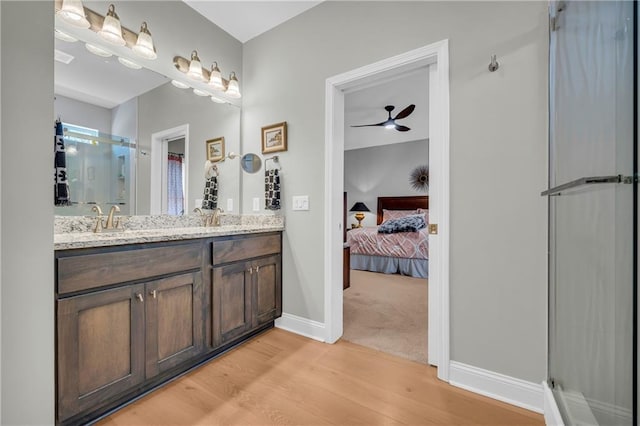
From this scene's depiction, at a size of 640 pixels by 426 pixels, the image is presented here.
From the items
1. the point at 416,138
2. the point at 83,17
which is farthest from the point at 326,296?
the point at 416,138

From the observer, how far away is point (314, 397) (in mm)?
1471

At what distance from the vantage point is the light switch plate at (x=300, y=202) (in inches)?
88.0

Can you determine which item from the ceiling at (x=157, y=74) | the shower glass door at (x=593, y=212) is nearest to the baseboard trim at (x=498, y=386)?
the shower glass door at (x=593, y=212)

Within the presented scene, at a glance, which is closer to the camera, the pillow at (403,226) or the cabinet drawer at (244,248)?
the cabinet drawer at (244,248)

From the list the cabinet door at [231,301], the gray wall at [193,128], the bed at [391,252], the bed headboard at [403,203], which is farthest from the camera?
the bed headboard at [403,203]

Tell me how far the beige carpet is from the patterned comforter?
1.29 ft

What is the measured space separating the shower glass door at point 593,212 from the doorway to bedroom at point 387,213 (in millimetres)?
861

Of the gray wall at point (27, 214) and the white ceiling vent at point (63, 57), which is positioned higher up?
the white ceiling vent at point (63, 57)

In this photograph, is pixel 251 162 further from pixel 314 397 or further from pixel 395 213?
pixel 395 213

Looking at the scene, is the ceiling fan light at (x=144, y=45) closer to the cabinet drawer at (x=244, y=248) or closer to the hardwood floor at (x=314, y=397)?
the cabinet drawer at (x=244, y=248)

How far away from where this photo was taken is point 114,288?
128 cm

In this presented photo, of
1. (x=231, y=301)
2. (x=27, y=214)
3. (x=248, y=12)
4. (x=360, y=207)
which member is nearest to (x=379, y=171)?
(x=360, y=207)

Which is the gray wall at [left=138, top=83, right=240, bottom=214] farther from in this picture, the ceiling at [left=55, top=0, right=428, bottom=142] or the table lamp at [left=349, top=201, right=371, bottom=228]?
the table lamp at [left=349, top=201, right=371, bottom=228]

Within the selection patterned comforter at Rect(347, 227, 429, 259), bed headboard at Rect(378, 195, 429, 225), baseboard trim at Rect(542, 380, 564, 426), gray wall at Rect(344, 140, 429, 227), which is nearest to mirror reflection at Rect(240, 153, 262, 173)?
baseboard trim at Rect(542, 380, 564, 426)
